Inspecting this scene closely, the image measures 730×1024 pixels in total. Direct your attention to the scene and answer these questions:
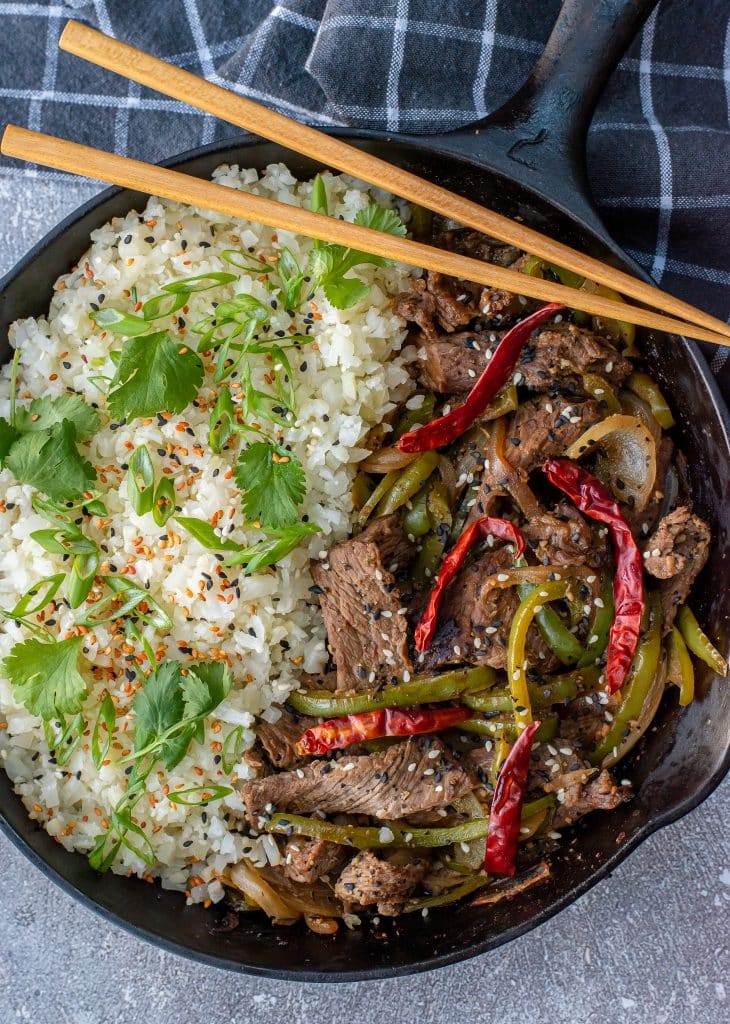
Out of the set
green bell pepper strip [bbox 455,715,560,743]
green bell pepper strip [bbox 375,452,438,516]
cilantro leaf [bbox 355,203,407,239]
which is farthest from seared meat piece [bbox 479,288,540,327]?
green bell pepper strip [bbox 455,715,560,743]

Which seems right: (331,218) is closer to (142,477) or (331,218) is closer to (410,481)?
(410,481)

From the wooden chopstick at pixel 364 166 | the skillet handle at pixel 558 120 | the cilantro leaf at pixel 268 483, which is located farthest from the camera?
the cilantro leaf at pixel 268 483

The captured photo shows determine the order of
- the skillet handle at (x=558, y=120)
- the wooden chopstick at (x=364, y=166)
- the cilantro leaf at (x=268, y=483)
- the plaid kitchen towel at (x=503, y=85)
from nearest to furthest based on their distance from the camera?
the wooden chopstick at (x=364, y=166), the skillet handle at (x=558, y=120), the cilantro leaf at (x=268, y=483), the plaid kitchen towel at (x=503, y=85)

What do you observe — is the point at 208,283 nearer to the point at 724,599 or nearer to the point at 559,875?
the point at 724,599

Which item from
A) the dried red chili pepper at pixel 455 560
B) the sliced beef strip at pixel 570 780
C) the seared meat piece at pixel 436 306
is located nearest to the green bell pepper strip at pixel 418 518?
the dried red chili pepper at pixel 455 560

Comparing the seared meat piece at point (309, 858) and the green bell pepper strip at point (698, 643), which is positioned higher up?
the green bell pepper strip at point (698, 643)

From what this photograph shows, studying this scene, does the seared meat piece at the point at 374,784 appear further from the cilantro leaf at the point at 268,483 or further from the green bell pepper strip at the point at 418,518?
the cilantro leaf at the point at 268,483

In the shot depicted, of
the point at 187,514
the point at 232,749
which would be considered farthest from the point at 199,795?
the point at 187,514
